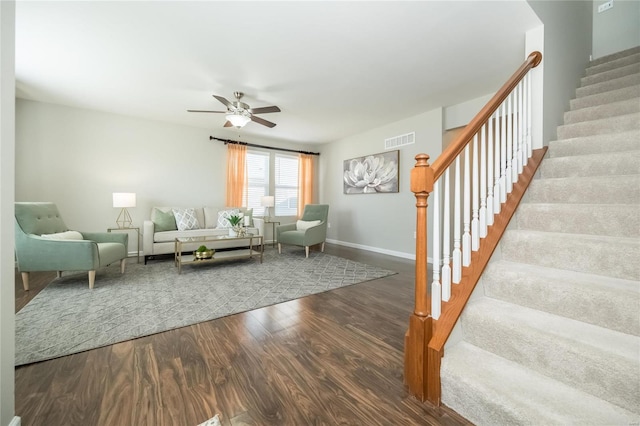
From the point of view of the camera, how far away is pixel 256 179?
585 centimetres

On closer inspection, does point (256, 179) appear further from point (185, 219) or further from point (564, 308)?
point (564, 308)

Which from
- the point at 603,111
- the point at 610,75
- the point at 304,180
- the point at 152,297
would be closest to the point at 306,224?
the point at 304,180

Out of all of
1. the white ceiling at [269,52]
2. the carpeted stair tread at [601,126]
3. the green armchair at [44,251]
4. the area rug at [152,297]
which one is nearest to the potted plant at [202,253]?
the area rug at [152,297]

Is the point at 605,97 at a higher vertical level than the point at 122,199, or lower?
higher

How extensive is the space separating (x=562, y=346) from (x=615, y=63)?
330 centimetres

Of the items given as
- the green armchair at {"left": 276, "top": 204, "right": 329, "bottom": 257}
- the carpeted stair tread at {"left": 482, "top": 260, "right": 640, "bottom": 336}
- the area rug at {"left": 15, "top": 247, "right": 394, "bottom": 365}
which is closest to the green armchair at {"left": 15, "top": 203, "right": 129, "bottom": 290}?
the area rug at {"left": 15, "top": 247, "right": 394, "bottom": 365}

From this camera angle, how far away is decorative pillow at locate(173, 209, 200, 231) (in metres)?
4.41

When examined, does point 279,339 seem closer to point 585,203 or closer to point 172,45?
point 585,203

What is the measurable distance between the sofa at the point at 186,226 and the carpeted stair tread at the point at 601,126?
4.14 metres

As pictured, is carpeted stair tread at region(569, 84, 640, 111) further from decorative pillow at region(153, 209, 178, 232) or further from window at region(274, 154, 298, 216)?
decorative pillow at region(153, 209, 178, 232)

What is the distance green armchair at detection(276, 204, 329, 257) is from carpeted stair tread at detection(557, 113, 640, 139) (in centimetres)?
343

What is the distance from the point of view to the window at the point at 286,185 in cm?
614

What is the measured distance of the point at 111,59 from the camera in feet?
8.86

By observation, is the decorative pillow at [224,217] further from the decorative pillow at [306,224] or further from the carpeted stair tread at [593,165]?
the carpeted stair tread at [593,165]
